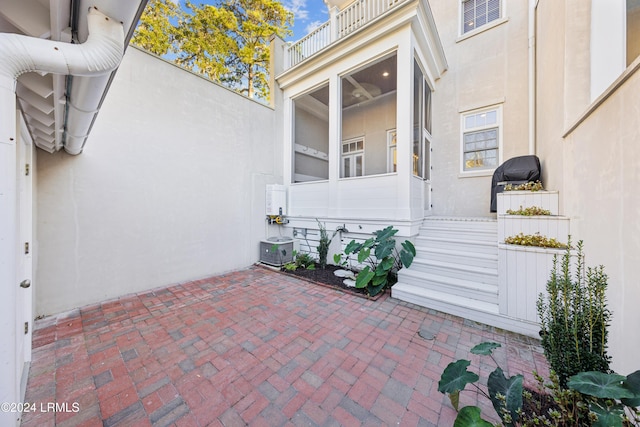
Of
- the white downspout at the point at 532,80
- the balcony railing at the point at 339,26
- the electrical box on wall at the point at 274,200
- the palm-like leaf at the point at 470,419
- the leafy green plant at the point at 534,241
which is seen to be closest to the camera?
the palm-like leaf at the point at 470,419

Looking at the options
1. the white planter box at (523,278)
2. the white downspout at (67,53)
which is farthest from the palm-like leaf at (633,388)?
the white downspout at (67,53)

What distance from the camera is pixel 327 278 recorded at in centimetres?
449

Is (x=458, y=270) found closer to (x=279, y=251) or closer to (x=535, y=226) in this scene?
(x=535, y=226)

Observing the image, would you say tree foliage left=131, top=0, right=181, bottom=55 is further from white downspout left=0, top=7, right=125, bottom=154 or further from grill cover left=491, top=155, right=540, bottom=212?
grill cover left=491, top=155, right=540, bottom=212

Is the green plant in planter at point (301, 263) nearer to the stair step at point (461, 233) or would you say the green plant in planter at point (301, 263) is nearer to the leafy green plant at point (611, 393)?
the stair step at point (461, 233)

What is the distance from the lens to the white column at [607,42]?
236 cm

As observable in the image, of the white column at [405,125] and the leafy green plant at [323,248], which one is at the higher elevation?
the white column at [405,125]

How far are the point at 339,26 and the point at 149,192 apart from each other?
17.5 ft

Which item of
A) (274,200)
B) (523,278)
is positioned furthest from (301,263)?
(523,278)

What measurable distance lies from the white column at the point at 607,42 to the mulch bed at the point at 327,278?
148 inches

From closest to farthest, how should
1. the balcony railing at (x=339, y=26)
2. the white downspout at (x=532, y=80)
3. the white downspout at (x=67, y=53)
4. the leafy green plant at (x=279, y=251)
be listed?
the white downspout at (x=67, y=53) < the balcony railing at (x=339, y=26) < the white downspout at (x=532, y=80) < the leafy green plant at (x=279, y=251)

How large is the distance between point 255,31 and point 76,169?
367 inches

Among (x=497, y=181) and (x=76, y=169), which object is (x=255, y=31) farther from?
(x=497, y=181)

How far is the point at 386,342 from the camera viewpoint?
8.29 ft
